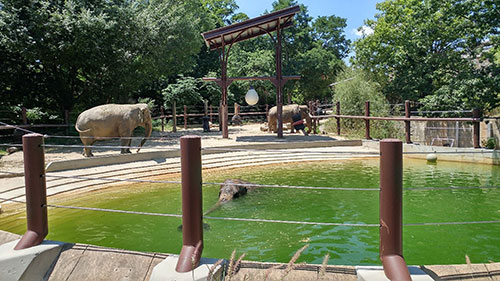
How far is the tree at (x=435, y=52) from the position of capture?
12.6 m

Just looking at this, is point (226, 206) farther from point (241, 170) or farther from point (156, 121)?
point (156, 121)

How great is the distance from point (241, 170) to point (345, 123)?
23.8ft

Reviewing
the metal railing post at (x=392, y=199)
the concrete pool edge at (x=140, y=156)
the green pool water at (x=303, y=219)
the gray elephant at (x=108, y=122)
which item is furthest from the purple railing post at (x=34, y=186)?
the gray elephant at (x=108, y=122)

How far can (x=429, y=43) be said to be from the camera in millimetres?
16750

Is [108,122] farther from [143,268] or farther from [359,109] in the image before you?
[359,109]

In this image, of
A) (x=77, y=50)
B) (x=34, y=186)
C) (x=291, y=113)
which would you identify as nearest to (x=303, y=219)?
(x=34, y=186)

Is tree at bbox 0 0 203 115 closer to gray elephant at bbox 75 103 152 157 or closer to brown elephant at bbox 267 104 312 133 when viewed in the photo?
gray elephant at bbox 75 103 152 157

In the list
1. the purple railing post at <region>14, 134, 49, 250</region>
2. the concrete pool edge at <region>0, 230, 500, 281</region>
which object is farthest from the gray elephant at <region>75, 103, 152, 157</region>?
the concrete pool edge at <region>0, 230, 500, 281</region>

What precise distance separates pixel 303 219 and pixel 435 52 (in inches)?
603

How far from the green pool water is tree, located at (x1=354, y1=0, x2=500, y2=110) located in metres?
6.40

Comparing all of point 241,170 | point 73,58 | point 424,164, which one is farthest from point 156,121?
point 424,164

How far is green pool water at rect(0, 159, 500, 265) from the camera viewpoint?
12.7ft

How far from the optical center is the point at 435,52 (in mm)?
17078

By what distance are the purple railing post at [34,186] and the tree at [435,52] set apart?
13.4 m
